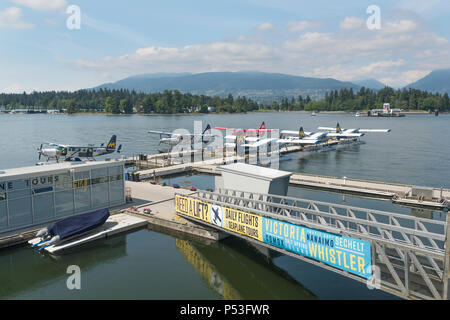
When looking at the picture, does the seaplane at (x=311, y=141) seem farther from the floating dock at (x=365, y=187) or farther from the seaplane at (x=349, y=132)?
the floating dock at (x=365, y=187)

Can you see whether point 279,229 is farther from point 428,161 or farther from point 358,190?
point 428,161

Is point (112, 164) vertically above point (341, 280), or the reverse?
point (112, 164)

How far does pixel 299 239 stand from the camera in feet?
53.2

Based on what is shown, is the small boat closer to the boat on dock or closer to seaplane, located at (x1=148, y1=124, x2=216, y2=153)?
the boat on dock

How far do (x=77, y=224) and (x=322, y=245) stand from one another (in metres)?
16.9

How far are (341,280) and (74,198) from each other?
1986 cm

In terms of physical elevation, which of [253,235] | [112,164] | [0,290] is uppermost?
[112,164]

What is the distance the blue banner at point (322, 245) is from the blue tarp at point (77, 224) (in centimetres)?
1297

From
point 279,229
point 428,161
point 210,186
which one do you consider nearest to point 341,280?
point 279,229

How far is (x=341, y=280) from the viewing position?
63.1 feet

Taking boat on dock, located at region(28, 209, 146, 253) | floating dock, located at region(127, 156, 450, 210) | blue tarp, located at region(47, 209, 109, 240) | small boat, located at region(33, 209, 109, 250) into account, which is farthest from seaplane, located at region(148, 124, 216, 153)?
small boat, located at region(33, 209, 109, 250)

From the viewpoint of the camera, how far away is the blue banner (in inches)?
539
